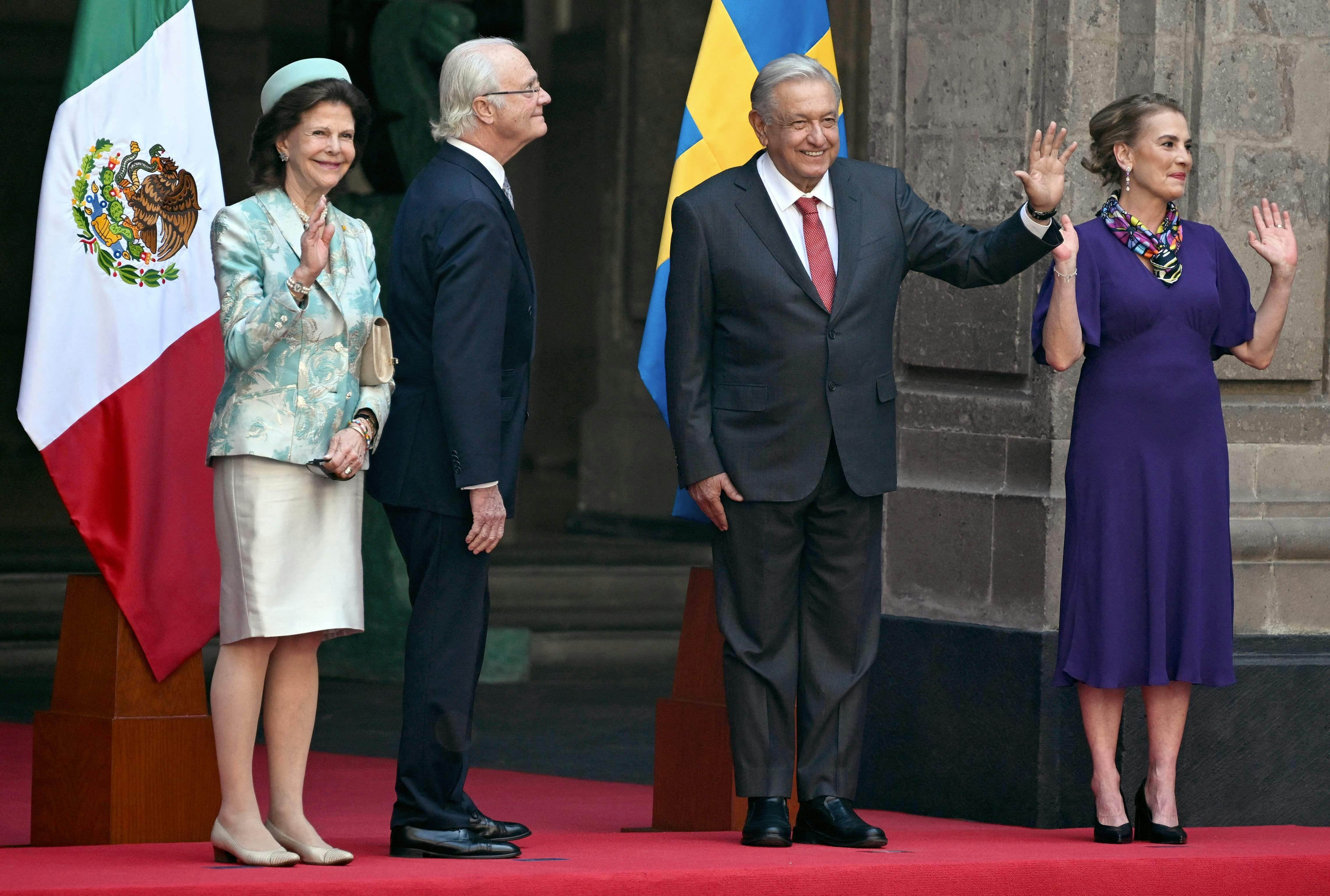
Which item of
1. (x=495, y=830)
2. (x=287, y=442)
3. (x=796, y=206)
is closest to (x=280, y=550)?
(x=287, y=442)

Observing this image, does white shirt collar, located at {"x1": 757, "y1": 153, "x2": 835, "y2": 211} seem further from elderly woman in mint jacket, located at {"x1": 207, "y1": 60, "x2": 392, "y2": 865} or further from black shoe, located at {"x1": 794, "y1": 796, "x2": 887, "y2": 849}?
black shoe, located at {"x1": 794, "y1": 796, "x2": 887, "y2": 849}

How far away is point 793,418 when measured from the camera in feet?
15.9

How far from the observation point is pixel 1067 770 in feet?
18.3

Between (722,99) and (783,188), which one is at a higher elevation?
(722,99)

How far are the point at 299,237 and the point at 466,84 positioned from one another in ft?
1.69

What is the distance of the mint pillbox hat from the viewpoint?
443 centimetres

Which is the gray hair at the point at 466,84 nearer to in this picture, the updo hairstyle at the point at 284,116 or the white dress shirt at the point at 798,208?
the updo hairstyle at the point at 284,116

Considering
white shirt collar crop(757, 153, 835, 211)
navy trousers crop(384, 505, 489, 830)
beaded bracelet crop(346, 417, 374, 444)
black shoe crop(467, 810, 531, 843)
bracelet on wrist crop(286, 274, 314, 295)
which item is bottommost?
black shoe crop(467, 810, 531, 843)

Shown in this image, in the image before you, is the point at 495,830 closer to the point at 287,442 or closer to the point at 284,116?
the point at 287,442

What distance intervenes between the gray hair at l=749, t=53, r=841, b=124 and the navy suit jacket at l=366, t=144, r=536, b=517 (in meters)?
0.62

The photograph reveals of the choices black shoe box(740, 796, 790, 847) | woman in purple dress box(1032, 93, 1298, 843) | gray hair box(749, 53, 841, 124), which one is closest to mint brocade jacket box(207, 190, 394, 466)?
gray hair box(749, 53, 841, 124)

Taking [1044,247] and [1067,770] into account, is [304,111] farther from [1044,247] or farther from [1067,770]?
[1067,770]

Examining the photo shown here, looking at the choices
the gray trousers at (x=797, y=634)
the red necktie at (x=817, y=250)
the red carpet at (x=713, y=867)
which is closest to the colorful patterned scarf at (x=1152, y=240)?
the red necktie at (x=817, y=250)

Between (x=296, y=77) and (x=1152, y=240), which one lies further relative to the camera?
(x=1152, y=240)
